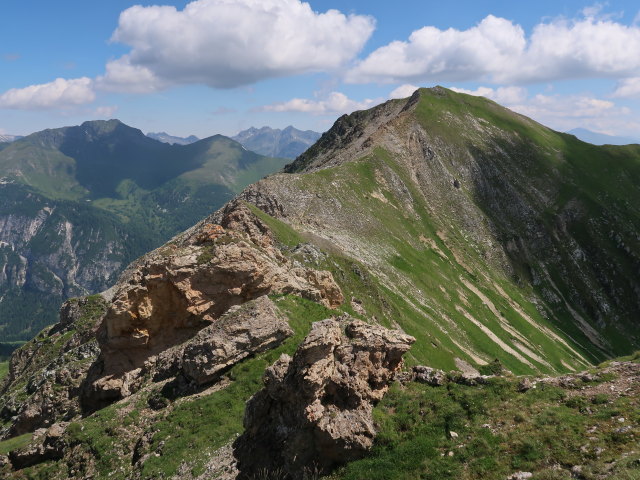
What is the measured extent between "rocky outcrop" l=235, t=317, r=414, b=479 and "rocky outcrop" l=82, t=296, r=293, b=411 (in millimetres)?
7481

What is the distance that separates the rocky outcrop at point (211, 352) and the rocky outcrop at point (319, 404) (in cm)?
748

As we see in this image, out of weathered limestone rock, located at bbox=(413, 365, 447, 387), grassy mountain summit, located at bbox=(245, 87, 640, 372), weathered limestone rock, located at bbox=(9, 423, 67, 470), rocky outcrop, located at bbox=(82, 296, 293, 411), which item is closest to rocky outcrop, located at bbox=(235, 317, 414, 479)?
weathered limestone rock, located at bbox=(413, 365, 447, 387)

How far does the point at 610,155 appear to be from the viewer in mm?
183750

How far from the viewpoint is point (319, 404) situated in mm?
22328

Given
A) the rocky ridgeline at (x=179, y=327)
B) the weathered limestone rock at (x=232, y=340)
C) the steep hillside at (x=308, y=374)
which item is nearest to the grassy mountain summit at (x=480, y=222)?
the steep hillside at (x=308, y=374)

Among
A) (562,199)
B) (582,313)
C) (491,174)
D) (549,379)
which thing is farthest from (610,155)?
(549,379)

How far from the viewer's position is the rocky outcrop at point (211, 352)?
3150 cm

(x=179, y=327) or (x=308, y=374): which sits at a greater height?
(x=308, y=374)

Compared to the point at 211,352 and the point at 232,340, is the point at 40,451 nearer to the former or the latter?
the point at 211,352

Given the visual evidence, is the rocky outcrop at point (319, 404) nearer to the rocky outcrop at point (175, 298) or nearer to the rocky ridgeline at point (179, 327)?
the rocky ridgeline at point (179, 327)

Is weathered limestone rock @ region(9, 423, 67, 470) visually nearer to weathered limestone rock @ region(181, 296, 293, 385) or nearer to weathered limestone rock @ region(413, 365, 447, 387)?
weathered limestone rock @ region(181, 296, 293, 385)

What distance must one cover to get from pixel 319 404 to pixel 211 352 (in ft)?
39.5

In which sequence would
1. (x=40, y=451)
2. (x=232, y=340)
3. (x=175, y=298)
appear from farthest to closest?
(x=175, y=298) < (x=232, y=340) < (x=40, y=451)

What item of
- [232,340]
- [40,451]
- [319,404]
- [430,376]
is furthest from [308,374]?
[40,451]
